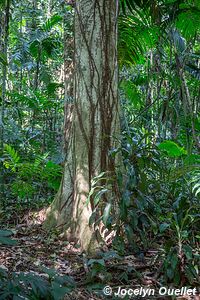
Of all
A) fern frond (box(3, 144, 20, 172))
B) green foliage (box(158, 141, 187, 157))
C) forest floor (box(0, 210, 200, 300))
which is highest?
green foliage (box(158, 141, 187, 157))

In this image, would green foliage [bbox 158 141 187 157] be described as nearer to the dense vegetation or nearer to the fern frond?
the dense vegetation

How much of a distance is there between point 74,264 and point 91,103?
4.64 feet

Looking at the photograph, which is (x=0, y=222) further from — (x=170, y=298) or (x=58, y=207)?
(x=170, y=298)

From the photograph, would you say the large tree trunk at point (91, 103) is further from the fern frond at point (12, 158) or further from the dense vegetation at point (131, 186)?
the fern frond at point (12, 158)

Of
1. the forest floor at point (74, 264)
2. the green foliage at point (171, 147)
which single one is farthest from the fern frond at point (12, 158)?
the green foliage at point (171, 147)

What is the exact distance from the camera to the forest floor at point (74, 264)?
2.75 m

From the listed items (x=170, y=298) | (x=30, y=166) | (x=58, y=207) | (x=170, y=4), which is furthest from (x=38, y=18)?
(x=170, y=298)

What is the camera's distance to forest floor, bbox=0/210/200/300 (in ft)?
9.01

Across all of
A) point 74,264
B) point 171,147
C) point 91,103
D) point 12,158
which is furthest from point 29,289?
point 12,158

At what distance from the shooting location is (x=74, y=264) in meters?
Result: 3.13

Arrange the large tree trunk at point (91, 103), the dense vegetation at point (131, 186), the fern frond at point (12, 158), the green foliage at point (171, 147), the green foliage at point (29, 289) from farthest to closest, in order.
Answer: the fern frond at point (12, 158) → the green foliage at point (171, 147) → the large tree trunk at point (91, 103) → the dense vegetation at point (131, 186) → the green foliage at point (29, 289)

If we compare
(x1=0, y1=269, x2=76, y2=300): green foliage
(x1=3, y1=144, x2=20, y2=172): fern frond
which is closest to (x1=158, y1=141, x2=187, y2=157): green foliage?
(x1=3, y1=144, x2=20, y2=172): fern frond

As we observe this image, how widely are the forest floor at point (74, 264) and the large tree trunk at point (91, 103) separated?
8.5 inches

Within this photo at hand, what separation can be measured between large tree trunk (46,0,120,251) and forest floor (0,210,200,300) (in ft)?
0.71
